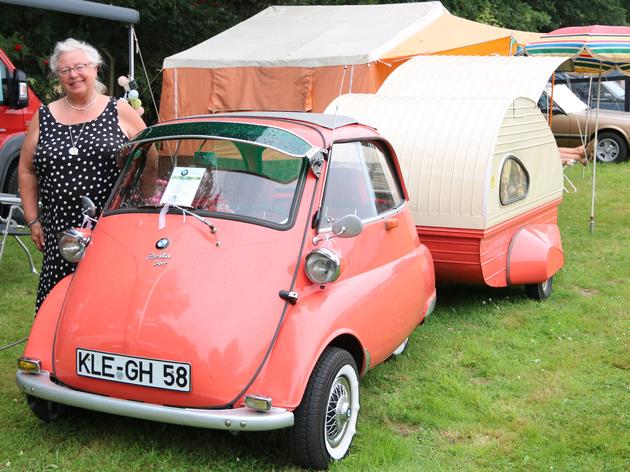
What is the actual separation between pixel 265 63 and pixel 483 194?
22.7 ft

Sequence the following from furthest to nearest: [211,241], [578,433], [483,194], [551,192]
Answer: [551,192] < [483,194] < [578,433] < [211,241]

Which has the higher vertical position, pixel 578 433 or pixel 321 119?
pixel 321 119

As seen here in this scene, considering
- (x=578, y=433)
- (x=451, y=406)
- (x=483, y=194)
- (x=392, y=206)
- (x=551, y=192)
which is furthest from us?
(x=551, y=192)

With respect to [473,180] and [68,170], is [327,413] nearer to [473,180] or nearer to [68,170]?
[68,170]

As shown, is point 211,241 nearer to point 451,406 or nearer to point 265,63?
point 451,406

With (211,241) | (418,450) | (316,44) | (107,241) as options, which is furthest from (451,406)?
(316,44)

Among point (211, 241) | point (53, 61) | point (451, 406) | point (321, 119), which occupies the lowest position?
point (451, 406)

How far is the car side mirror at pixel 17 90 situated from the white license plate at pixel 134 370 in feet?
19.7

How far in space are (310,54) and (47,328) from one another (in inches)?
332

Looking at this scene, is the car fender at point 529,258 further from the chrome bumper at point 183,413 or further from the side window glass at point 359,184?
the chrome bumper at point 183,413

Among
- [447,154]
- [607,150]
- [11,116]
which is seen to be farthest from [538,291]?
[607,150]

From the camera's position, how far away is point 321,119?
4.79 meters

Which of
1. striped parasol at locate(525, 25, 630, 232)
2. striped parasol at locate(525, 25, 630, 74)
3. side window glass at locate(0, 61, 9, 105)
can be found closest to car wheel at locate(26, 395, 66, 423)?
side window glass at locate(0, 61, 9, 105)

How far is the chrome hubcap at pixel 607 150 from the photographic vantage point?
626 inches
